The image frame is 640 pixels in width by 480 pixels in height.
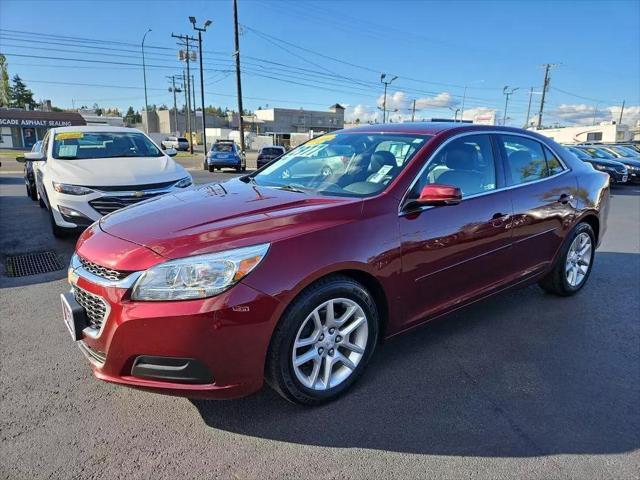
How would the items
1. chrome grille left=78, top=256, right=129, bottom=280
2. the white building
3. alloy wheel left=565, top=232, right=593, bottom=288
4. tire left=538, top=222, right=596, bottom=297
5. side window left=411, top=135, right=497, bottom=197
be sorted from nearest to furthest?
chrome grille left=78, top=256, right=129, bottom=280 → side window left=411, top=135, right=497, bottom=197 → tire left=538, top=222, right=596, bottom=297 → alloy wheel left=565, top=232, right=593, bottom=288 → the white building

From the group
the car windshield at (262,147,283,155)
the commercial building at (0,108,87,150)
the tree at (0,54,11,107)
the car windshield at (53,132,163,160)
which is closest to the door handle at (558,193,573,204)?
the car windshield at (53,132,163,160)

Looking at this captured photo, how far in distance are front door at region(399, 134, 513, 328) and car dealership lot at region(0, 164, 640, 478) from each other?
478mm

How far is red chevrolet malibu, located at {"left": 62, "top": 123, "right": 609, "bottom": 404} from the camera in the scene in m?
2.27

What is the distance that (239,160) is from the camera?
2408cm

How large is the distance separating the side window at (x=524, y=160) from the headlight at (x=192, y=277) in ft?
8.34

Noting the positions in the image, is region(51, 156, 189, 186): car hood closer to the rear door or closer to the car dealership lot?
the car dealership lot

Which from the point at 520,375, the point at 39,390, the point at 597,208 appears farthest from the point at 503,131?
the point at 39,390

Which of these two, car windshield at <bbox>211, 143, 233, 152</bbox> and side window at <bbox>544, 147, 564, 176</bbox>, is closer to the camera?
side window at <bbox>544, 147, 564, 176</bbox>

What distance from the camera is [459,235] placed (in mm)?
3219

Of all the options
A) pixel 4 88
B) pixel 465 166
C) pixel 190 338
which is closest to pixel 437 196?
pixel 465 166

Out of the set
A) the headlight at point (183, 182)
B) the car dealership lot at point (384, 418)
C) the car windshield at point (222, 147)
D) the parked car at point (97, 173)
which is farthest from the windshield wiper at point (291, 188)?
the car windshield at point (222, 147)

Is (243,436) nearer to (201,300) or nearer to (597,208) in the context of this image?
(201,300)

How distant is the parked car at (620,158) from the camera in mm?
18625

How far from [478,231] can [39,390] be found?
123 inches
